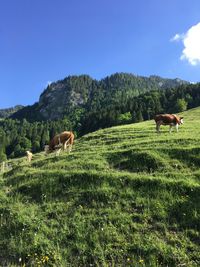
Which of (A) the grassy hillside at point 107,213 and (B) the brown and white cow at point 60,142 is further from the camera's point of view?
(B) the brown and white cow at point 60,142

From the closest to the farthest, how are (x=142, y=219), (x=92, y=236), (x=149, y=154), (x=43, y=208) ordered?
(x=92, y=236) → (x=142, y=219) → (x=43, y=208) → (x=149, y=154)

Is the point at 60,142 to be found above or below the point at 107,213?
above

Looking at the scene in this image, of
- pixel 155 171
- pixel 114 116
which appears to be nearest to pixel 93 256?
pixel 155 171

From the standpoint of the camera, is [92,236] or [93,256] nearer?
[93,256]

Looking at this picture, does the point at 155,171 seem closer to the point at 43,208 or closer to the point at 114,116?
the point at 43,208

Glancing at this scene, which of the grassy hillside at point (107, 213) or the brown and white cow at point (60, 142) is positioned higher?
the brown and white cow at point (60, 142)

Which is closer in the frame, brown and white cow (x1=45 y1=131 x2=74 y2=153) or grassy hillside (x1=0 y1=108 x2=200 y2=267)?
grassy hillside (x1=0 y1=108 x2=200 y2=267)

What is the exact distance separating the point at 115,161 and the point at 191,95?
16965 centimetres

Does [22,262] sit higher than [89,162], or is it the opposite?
[89,162]

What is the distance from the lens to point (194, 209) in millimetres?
15234

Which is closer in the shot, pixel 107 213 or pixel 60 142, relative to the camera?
pixel 107 213

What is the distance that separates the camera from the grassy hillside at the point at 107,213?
13.2 m

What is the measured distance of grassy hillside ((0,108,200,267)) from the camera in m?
13.2

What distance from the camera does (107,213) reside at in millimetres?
15828
